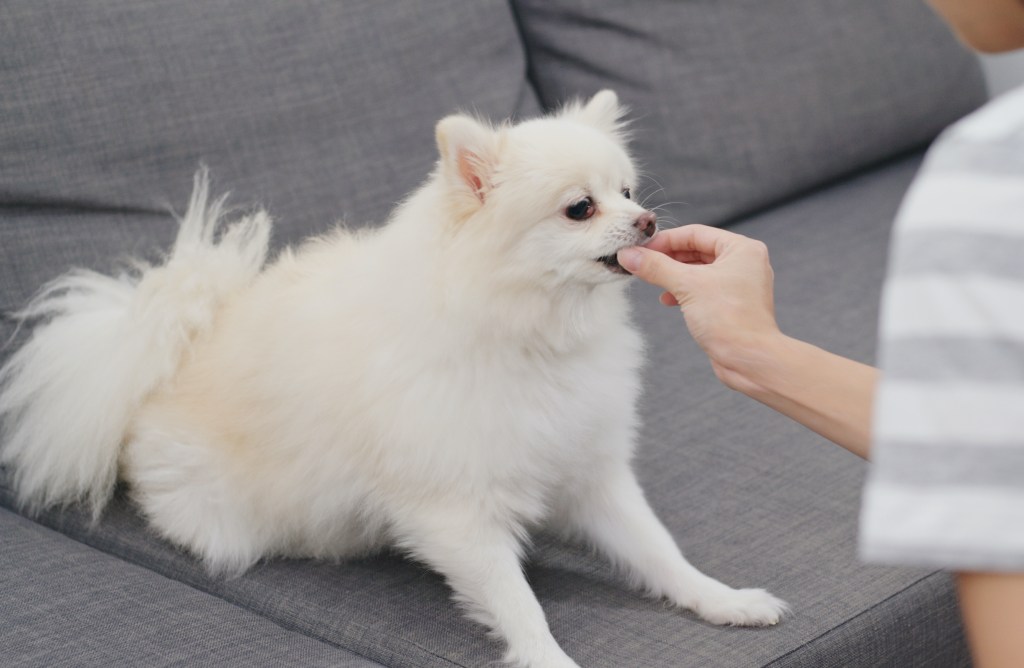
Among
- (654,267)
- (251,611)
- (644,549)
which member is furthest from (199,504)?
(654,267)

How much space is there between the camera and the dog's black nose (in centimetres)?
107

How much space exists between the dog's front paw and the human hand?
0.92 ft

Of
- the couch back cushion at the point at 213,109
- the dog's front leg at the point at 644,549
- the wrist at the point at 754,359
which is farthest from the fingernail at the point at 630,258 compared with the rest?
the couch back cushion at the point at 213,109

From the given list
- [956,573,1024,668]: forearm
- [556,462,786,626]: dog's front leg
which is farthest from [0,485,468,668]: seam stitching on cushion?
[956,573,1024,668]: forearm

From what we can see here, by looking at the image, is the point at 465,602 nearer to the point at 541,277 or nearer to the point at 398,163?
the point at 541,277

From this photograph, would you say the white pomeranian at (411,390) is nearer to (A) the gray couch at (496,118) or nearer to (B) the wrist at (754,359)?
(A) the gray couch at (496,118)

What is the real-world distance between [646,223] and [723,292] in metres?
0.14

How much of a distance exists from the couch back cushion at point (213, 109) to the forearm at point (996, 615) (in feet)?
3.94

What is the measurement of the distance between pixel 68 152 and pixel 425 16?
0.61 metres

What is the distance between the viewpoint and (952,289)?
1.79 ft

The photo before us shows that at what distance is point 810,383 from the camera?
87 cm

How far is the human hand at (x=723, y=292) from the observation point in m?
0.94

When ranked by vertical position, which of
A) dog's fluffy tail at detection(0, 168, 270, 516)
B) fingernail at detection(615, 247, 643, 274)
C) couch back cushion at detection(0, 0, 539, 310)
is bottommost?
fingernail at detection(615, 247, 643, 274)

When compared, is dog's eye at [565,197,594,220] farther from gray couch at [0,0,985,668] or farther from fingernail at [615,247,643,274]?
gray couch at [0,0,985,668]
